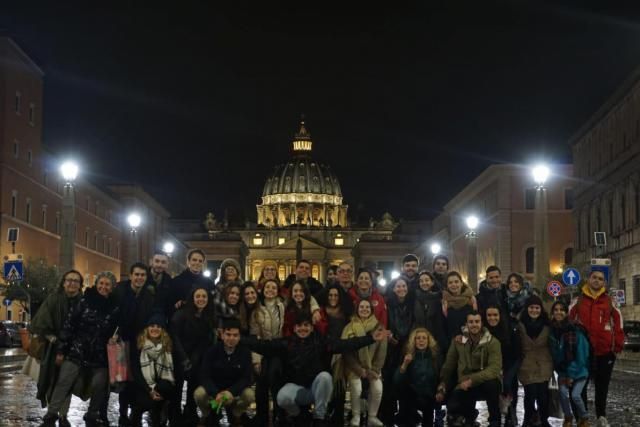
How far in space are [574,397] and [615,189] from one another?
127 feet

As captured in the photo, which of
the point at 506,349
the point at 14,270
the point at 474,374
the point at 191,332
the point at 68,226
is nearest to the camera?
the point at 474,374

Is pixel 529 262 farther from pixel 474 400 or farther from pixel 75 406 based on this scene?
pixel 474 400

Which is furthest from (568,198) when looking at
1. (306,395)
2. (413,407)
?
(306,395)

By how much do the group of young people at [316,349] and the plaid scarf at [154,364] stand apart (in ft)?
0.04

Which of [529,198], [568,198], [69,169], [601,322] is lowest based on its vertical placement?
[601,322]

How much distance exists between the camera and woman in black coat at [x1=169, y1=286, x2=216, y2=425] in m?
13.2

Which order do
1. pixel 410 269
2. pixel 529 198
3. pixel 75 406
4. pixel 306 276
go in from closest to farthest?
pixel 410 269
pixel 306 276
pixel 75 406
pixel 529 198

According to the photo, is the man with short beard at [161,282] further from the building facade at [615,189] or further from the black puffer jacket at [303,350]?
the building facade at [615,189]

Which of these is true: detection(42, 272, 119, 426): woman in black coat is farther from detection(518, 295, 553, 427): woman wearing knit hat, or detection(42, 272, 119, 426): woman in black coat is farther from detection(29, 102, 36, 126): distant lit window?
detection(29, 102, 36, 126): distant lit window

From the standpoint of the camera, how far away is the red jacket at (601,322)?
1367 centimetres

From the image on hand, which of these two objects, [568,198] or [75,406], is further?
[568,198]

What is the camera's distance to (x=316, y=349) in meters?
13.1

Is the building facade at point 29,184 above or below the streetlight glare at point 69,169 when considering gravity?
above

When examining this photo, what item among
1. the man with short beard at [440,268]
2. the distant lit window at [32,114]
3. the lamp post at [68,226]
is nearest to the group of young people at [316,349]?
the man with short beard at [440,268]
